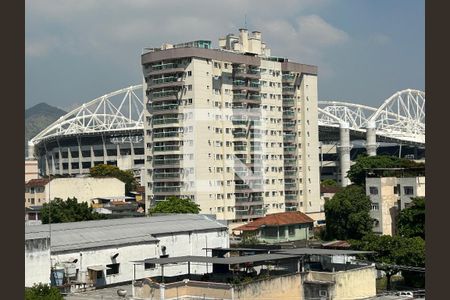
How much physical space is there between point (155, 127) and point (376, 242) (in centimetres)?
1483

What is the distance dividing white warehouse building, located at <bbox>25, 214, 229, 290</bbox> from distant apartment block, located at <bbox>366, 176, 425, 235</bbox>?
8.09 meters

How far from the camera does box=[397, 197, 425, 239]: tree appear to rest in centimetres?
2198

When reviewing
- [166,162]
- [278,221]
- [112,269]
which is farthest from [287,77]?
[112,269]

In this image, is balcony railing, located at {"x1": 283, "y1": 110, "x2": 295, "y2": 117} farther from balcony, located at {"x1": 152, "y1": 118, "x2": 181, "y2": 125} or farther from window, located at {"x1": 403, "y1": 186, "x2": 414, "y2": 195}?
window, located at {"x1": 403, "y1": 186, "x2": 414, "y2": 195}

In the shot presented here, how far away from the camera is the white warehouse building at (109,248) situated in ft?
47.4

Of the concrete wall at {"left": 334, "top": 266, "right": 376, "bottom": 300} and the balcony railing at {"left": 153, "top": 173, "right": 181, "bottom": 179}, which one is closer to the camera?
the concrete wall at {"left": 334, "top": 266, "right": 376, "bottom": 300}

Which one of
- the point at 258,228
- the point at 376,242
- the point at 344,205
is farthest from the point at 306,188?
the point at 376,242

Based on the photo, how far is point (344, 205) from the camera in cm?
2580

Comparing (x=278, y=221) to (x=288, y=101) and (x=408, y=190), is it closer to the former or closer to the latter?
(x=408, y=190)

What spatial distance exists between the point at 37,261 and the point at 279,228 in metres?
16.2

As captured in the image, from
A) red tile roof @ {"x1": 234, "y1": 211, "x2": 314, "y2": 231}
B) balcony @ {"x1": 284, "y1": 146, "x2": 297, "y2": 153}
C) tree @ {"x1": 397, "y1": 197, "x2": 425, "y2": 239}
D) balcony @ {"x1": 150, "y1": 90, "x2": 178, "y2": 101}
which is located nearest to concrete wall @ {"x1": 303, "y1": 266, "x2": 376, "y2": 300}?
tree @ {"x1": 397, "y1": 197, "x2": 425, "y2": 239}

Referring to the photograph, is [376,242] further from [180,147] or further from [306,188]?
[306,188]

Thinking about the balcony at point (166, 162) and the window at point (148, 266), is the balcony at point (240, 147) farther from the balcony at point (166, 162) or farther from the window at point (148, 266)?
the window at point (148, 266)

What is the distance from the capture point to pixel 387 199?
85.6ft
